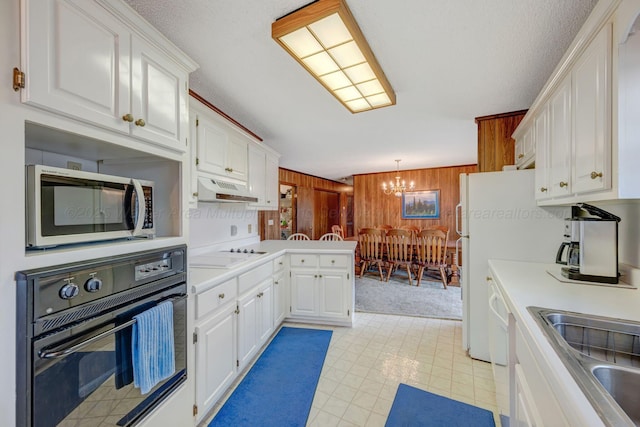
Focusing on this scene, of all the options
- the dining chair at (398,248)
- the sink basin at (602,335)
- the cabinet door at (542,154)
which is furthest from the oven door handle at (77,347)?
the dining chair at (398,248)

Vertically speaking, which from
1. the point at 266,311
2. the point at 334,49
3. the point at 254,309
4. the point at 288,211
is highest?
the point at 334,49

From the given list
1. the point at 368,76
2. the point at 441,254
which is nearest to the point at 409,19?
the point at 368,76

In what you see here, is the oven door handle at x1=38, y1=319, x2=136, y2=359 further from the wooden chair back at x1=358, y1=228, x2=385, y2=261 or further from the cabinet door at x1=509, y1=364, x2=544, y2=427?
the wooden chair back at x1=358, y1=228, x2=385, y2=261

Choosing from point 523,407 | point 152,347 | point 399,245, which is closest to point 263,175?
point 152,347

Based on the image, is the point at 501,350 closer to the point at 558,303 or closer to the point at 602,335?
the point at 558,303

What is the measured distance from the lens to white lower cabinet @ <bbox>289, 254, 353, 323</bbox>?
8.84 ft

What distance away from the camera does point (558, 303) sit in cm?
114

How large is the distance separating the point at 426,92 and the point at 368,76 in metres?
0.62

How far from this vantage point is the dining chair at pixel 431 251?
423 cm

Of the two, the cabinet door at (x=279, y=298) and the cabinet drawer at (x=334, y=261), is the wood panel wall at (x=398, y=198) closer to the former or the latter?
the cabinet drawer at (x=334, y=261)

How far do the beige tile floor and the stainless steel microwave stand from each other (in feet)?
4.42

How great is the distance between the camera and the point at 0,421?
68 cm

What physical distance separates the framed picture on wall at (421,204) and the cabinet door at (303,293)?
4165 millimetres

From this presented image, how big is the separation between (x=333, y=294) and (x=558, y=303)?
6.17 feet
